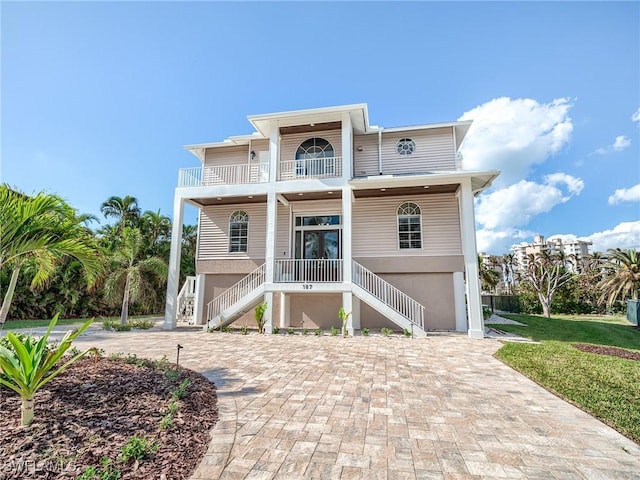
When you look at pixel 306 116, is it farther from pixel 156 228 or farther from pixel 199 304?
pixel 156 228

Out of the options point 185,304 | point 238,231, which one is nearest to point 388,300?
point 238,231

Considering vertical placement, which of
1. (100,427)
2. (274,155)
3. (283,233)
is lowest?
(100,427)

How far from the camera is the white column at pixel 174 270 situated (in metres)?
11.1

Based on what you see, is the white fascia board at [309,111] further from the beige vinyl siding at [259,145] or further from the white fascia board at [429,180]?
the white fascia board at [429,180]

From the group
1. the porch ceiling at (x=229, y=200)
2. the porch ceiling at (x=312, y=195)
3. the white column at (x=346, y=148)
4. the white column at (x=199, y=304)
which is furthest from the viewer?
the white column at (x=199, y=304)

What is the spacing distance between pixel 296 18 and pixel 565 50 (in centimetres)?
799

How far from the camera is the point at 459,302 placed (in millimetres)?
10680

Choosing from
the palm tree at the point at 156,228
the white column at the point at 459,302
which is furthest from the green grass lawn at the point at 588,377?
the palm tree at the point at 156,228

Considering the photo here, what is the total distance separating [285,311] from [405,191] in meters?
6.62

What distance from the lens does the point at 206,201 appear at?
12.9 m

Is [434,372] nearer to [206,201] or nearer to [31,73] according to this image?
[206,201]

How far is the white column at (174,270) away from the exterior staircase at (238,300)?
128 centimetres

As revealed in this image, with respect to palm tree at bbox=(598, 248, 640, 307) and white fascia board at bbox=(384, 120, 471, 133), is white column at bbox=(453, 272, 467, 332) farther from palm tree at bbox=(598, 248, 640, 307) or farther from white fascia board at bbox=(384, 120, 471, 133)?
palm tree at bbox=(598, 248, 640, 307)

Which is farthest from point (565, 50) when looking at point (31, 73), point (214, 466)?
point (31, 73)
